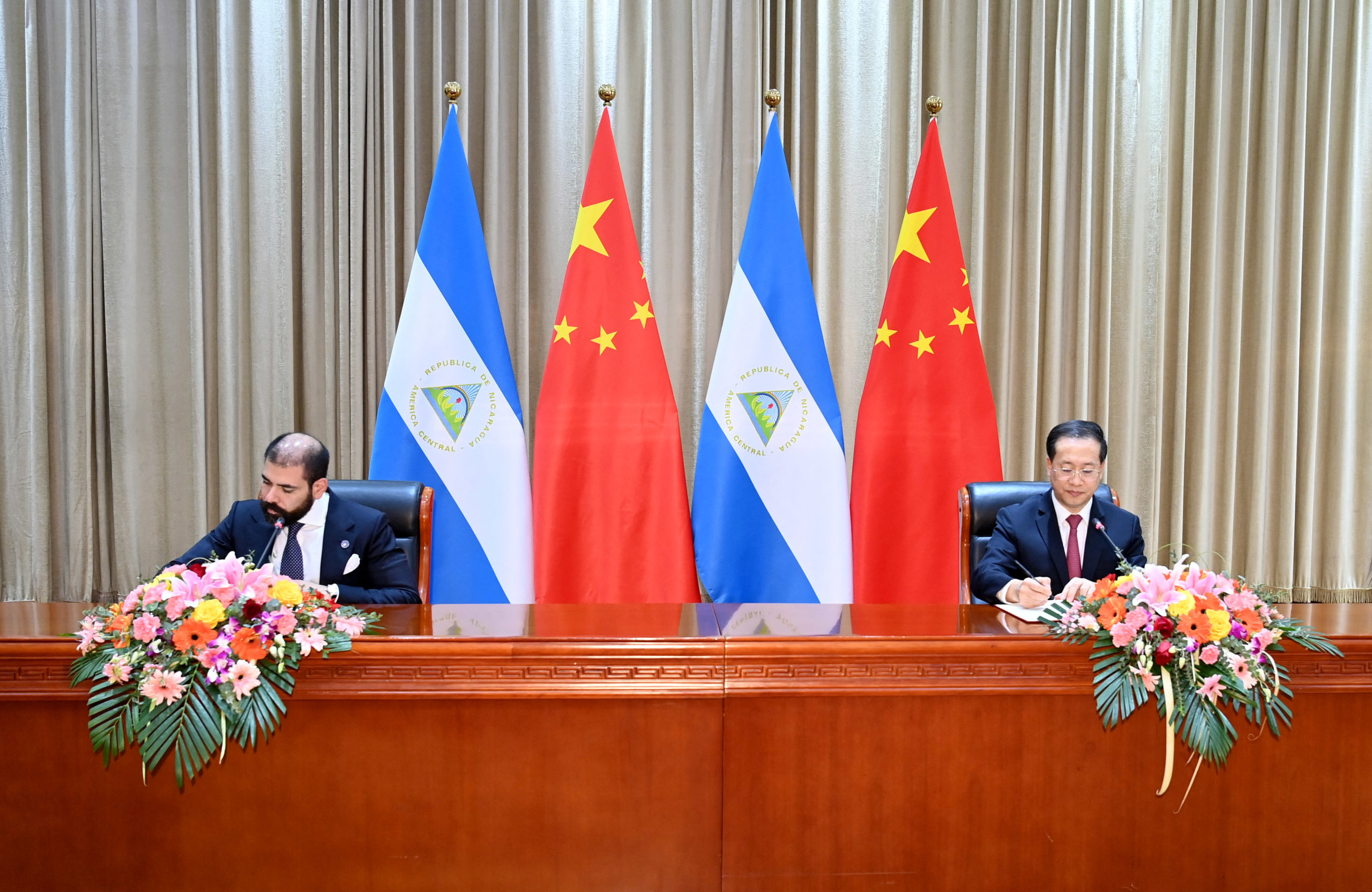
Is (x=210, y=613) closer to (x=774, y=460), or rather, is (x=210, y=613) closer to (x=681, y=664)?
(x=681, y=664)

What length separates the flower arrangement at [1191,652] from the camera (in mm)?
1507

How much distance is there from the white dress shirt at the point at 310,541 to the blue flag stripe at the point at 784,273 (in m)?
1.77

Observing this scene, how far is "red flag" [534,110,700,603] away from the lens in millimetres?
3326

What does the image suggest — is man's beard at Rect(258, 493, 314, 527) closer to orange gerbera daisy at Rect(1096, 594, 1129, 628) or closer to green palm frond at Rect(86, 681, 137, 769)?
green palm frond at Rect(86, 681, 137, 769)

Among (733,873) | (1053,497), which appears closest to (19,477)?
(733,873)

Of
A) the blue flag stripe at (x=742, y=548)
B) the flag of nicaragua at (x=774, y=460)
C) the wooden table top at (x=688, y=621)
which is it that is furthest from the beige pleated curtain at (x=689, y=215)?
the wooden table top at (x=688, y=621)

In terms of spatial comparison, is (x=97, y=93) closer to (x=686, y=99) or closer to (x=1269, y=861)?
(x=686, y=99)

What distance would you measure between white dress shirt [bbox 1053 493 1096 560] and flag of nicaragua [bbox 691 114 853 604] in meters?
1.08

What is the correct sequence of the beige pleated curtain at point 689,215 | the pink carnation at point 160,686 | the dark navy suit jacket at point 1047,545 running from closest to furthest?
1. the pink carnation at point 160,686
2. the dark navy suit jacket at point 1047,545
3. the beige pleated curtain at point 689,215

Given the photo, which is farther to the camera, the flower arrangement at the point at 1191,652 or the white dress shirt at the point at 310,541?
the white dress shirt at the point at 310,541

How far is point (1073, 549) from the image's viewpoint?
2.30m

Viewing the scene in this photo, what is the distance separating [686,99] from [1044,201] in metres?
1.59

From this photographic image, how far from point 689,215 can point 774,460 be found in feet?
3.86

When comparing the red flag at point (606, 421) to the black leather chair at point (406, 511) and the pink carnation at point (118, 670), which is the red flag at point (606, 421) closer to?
the black leather chair at point (406, 511)
